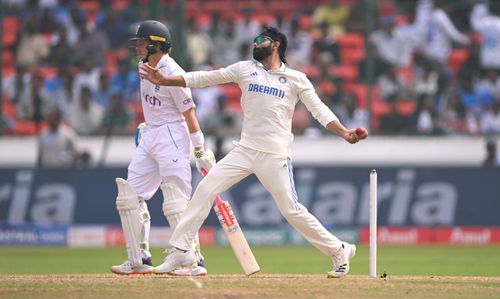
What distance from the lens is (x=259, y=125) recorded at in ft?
31.6

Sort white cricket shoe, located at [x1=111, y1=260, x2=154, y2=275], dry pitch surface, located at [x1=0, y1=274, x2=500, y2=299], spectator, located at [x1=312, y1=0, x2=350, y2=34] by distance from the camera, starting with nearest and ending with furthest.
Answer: dry pitch surface, located at [x1=0, y1=274, x2=500, y2=299] → white cricket shoe, located at [x1=111, y1=260, x2=154, y2=275] → spectator, located at [x1=312, y1=0, x2=350, y2=34]

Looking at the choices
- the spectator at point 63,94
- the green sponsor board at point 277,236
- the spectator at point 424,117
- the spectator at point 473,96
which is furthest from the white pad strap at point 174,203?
the spectator at point 473,96

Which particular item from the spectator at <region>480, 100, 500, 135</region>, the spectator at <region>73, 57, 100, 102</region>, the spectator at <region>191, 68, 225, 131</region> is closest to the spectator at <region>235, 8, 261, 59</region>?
the spectator at <region>191, 68, 225, 131</region>

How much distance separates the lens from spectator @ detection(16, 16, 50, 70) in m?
20.5

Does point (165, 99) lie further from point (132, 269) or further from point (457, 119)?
point (457, 119)

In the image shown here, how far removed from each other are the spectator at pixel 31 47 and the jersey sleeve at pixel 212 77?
11227mm

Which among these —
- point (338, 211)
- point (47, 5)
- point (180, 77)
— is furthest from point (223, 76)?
point (47, 5)

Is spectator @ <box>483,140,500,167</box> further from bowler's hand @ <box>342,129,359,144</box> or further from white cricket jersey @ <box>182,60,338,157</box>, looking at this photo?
bowler's hand @ <box>342,129,359,144</box>

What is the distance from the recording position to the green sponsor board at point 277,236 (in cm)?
1830

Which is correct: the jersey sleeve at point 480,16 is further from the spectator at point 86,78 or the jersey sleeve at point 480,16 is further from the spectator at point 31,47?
the spectator at point 31,47

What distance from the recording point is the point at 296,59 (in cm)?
2036

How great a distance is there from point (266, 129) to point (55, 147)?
31.2 ft

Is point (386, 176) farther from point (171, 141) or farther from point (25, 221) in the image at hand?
point (171, 141)

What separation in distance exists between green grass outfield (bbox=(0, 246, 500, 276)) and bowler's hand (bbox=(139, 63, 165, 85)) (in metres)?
3.44
